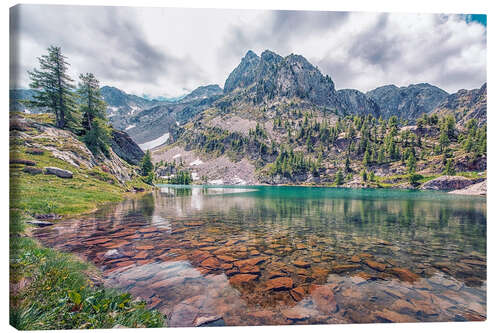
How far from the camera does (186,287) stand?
585 cm

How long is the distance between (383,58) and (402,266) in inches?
455

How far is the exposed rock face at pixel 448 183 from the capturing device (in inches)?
2672

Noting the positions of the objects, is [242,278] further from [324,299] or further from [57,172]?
[57,172]

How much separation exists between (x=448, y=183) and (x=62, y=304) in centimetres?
11174

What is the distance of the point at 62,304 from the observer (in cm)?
385

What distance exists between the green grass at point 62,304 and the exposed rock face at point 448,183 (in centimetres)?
9039

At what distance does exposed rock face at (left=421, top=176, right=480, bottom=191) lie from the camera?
67.9 m

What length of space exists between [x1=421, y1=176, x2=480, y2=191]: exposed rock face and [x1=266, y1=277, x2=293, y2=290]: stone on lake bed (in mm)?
86132

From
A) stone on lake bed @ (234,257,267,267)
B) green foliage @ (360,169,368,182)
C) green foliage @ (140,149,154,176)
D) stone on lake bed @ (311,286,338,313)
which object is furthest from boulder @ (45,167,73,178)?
green foliage @ (360,169,368,182)

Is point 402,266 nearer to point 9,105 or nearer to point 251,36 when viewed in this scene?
point 251,36

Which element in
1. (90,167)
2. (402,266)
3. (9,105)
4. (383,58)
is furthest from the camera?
(90,167)

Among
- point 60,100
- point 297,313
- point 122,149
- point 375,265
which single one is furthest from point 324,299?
point 122,149

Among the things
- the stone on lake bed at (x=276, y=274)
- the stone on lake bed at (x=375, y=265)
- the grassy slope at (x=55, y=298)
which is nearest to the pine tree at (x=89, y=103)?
the grassy slope at (x=55, y=298)
